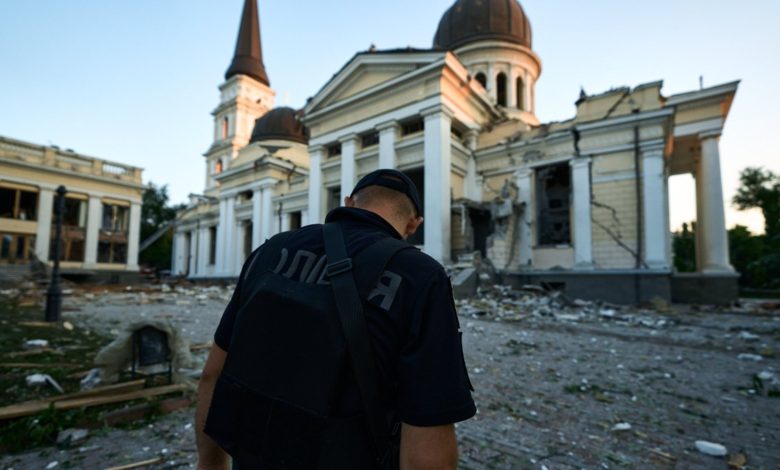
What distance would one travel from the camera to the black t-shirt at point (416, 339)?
1042 millimetres

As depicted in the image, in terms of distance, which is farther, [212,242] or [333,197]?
[212,242]

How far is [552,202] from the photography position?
16406 millimetres

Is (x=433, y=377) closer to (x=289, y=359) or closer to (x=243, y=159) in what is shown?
(x=289, y=359)

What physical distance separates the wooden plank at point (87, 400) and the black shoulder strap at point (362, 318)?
3408 mm

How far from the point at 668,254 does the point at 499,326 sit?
9973 mm

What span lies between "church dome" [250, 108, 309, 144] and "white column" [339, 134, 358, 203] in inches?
543

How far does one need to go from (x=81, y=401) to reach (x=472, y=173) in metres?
16.9

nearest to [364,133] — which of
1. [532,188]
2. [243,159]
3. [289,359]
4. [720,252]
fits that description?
[532,188]

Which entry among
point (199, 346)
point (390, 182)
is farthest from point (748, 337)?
point (199, 346)

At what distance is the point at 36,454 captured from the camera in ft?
8.48

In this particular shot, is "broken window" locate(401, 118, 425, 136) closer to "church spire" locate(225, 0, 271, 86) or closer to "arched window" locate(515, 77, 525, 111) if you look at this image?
"arched window" locate(515, 77, 525, 111)

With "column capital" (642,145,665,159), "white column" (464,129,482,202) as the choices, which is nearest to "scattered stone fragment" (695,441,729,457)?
"column capital" (642,145,665,159)

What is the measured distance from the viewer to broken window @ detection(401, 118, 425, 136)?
18.3m

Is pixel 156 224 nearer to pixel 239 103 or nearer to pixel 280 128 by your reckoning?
pixel 239 103
